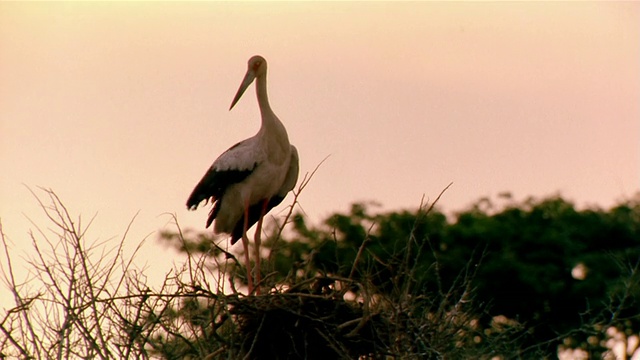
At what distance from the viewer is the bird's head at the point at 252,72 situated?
1158 centimetres

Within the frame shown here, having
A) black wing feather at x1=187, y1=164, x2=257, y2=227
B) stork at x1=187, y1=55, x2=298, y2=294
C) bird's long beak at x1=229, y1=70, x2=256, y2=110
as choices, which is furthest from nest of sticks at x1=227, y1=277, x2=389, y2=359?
bird's long beak at x1=229, y1=70, x2=256, y2=110

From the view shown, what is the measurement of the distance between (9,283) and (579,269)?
18.6m

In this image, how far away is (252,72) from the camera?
38.0ft

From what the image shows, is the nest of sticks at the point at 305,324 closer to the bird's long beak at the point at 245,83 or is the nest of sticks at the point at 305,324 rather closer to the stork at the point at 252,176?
the stork at the point at 252,176

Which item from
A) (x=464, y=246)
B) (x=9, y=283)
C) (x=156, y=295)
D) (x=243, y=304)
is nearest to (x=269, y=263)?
(x=243, y=304)

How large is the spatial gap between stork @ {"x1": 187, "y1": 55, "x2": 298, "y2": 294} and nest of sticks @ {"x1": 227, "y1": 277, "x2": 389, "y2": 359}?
1917 mm

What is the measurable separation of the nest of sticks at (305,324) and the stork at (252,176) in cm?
192

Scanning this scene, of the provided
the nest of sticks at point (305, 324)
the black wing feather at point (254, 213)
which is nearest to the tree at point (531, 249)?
the black wing feather at point (254, 213)

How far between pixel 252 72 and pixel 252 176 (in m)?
0.83

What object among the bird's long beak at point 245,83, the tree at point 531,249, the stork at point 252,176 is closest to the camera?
the stork at point 252,176

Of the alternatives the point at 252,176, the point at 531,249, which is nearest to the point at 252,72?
the point at 252,176

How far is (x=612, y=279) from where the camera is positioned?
24.7 m

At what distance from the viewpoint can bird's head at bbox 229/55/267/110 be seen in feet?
38.0

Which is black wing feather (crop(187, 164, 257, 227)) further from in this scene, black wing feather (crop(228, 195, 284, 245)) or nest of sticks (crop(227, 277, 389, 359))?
nest of sticks (crop(227, 277, 389, 359))
